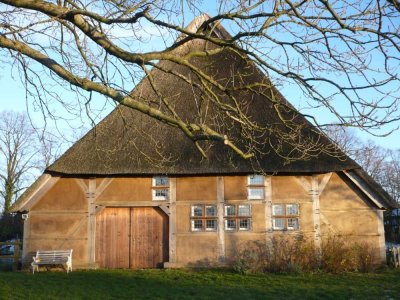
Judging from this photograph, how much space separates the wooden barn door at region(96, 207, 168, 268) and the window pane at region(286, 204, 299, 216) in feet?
11.4

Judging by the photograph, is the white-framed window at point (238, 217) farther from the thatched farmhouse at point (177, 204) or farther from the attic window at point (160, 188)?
the attic window at point (160, 188)

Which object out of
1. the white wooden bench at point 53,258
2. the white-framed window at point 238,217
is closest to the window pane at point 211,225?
the white-framed window at point 238,217

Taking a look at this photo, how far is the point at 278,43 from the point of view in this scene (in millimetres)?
5820

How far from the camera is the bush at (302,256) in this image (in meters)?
12.2

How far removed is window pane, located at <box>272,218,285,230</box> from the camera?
516 inches

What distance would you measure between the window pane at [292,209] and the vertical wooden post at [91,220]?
554cm

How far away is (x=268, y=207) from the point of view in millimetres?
13133

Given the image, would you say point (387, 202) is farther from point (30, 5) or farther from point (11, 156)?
point (11, 156)

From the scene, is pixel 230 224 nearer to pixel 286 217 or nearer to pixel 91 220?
pixel 286 217

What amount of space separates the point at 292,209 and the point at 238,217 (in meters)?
1.55

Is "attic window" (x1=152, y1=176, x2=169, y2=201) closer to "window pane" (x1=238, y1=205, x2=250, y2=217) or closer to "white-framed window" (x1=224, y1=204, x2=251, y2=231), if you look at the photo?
"white-framed window" (x1=224, y1=204, x2=251, y2=231)

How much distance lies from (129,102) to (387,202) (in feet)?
31.4

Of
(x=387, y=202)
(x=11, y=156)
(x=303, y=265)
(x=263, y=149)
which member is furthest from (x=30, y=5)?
(x=11, y=156)

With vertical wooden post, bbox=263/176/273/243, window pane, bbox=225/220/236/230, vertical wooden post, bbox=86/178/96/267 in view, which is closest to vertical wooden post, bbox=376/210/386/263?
vertical wooden post, bbox=263/176/273/243
